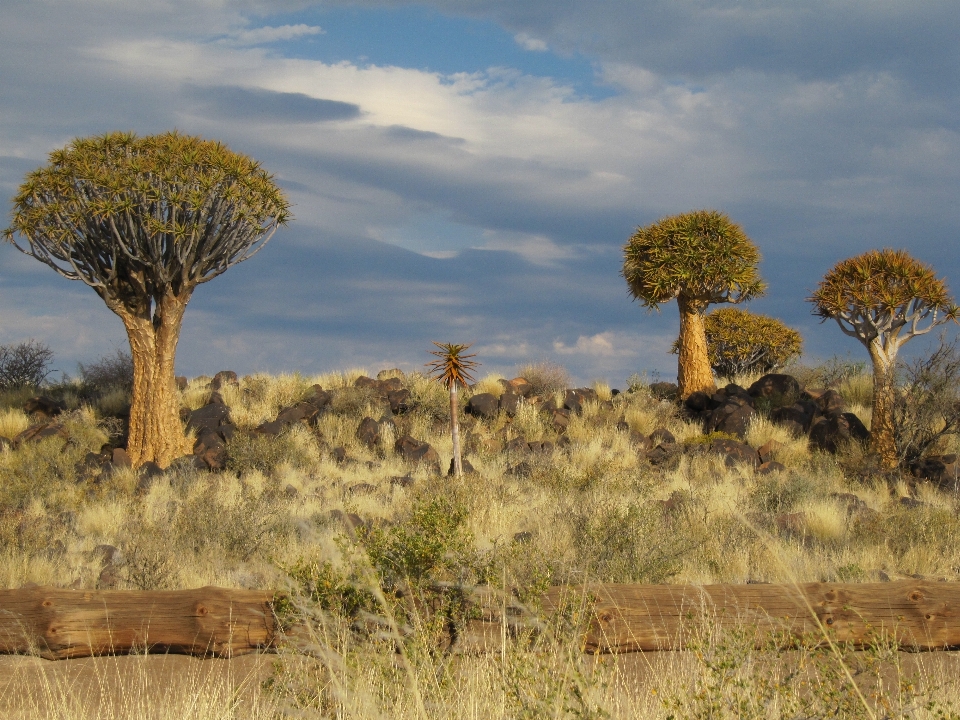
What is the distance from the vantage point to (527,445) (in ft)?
55.2

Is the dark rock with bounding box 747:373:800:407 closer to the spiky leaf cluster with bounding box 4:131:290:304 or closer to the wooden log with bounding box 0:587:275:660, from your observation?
the spiky leaf cluster with bounding box 4:131:290:304

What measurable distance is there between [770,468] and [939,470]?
2613 millimetres

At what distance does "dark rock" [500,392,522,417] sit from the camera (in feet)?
62.2

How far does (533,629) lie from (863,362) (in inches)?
802

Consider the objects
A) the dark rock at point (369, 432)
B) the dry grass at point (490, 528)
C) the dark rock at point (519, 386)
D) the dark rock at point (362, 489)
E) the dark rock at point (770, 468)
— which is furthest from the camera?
the dark rock at point (519, 386)

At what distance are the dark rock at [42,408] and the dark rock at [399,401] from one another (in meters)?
7.13

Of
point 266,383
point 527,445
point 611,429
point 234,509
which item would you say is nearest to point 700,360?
point 611,429

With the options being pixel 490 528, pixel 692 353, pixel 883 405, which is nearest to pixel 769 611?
pixel 490 528

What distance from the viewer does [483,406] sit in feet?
61.6

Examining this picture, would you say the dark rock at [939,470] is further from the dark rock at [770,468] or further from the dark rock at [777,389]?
the dark rock at [777,389]

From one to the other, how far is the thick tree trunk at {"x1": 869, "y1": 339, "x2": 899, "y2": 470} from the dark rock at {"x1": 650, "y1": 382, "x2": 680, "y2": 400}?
5.23 meters

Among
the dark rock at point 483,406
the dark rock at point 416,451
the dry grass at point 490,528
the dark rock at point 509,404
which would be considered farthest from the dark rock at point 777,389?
the dark rock at point 416,451

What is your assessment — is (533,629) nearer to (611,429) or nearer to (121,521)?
(121,521)

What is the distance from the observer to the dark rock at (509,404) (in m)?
19.0
